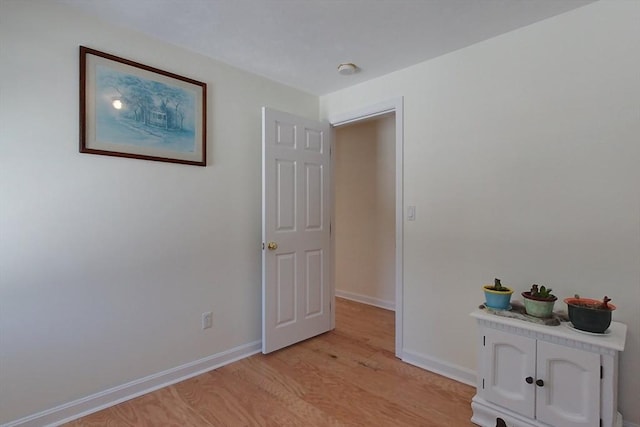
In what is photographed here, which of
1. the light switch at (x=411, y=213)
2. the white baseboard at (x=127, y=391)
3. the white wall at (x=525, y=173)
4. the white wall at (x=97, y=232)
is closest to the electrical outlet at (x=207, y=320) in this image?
the white wall at (x=97, y=232)

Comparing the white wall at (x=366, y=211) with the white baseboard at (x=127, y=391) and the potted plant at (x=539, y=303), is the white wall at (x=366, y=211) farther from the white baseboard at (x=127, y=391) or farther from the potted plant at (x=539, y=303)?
the potted plant at (x=539, y=303)

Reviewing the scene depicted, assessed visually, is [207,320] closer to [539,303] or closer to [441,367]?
[441,367]

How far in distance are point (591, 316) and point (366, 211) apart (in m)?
2.73

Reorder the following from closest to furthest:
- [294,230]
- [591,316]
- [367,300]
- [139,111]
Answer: [591,316], [139,111], [294,230], [367,300]

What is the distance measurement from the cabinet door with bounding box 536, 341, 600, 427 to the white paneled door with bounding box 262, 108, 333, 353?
1735 mm

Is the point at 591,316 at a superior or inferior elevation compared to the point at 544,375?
superior

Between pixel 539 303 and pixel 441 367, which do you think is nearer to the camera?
pixel 539 303

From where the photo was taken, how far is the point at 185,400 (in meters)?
1.97

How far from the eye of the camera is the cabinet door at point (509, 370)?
5.29 ft

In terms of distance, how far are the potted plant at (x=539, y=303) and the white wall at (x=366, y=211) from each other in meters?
2.10

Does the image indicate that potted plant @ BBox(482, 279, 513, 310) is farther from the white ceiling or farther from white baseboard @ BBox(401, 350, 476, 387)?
the white ceiling

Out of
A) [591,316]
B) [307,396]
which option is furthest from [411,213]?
[307,396]

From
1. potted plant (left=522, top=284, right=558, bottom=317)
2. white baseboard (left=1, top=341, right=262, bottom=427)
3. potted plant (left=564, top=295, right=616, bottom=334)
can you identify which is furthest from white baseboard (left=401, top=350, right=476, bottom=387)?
white baseboard (left=1, top=341, right=262, bottom=427)

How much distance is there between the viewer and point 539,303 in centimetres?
166
